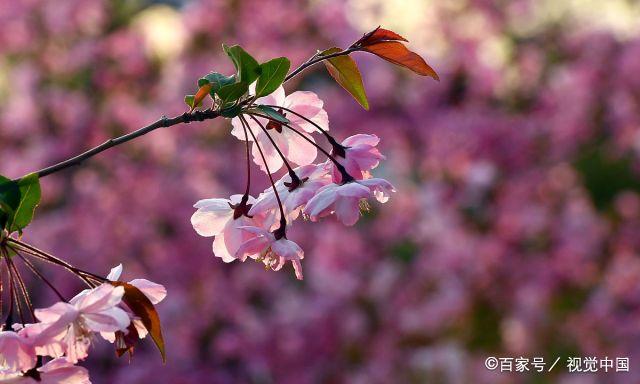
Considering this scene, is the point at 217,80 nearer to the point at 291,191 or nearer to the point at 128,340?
the point at 291,191

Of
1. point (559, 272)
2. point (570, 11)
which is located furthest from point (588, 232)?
point (570, 11)

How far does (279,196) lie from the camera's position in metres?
0.83

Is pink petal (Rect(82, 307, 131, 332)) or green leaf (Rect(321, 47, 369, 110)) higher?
green leaf (Rect(321, 47, 369, 110))

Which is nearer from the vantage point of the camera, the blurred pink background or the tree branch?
the tree branch

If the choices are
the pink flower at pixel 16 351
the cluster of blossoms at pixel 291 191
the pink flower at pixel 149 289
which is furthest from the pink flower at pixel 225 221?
the pink flower at pixel 16 351

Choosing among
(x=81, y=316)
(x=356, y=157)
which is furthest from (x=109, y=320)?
(x=356, y=157)

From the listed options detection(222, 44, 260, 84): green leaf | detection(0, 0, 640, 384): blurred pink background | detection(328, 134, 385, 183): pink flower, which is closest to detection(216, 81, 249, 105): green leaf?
detection(222, 44, 260, 84): green leaf

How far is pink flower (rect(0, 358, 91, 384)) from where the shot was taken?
2.43 ft

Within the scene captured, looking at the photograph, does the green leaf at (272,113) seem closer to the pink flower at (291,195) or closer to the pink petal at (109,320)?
the pink flower at (291,195)

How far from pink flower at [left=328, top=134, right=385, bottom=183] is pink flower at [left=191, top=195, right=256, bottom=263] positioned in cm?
10

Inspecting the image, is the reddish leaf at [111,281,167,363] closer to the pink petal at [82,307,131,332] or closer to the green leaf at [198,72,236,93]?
the pink petal at [82,307,131,332]

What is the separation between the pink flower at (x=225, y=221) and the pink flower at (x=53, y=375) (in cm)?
18

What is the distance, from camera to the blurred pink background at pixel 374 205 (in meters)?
3.22

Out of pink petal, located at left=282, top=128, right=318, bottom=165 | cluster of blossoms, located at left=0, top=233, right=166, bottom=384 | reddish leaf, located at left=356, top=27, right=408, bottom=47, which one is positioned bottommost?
cluster of blossoms, located at left=0, top=233, right=166, bottom=384
